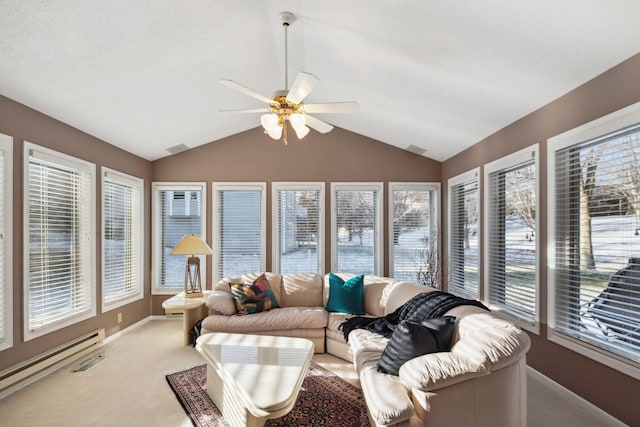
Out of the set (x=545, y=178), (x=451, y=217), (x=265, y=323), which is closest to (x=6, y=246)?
(x=265, y=323)

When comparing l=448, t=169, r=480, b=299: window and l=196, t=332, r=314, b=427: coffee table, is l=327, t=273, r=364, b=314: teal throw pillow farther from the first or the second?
l=448, t=169, r=480, b=299: window

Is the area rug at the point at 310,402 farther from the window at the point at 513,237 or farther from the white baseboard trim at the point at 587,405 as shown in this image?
the window at the point at 513,237

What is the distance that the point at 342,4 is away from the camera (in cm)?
266

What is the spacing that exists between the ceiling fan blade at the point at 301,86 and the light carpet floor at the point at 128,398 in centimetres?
247

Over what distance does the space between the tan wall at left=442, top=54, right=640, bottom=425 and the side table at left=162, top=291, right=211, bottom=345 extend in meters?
3.65

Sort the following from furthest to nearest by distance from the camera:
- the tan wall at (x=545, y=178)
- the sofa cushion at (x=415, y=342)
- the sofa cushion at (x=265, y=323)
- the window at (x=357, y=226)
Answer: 1. the window at (x=357, y=226)
2. the sofa cushion at (x=265, y=323)
3. the tan wall at (x=545, y=178)
4. the sofa cushion at (x=415, y=342)

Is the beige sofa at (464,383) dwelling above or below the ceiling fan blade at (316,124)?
below

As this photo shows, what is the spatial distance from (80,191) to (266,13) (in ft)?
9.60

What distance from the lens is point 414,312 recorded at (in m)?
3.13

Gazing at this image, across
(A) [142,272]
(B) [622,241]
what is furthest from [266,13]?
(A) [142,272]

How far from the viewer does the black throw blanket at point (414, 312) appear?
112 inches

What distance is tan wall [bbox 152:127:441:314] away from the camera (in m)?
5.76

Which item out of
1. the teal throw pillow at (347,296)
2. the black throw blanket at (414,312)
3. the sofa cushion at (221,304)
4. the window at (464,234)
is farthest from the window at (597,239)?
the sofa cushion at (221,304)

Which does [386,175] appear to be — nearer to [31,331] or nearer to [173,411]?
[173,411]
